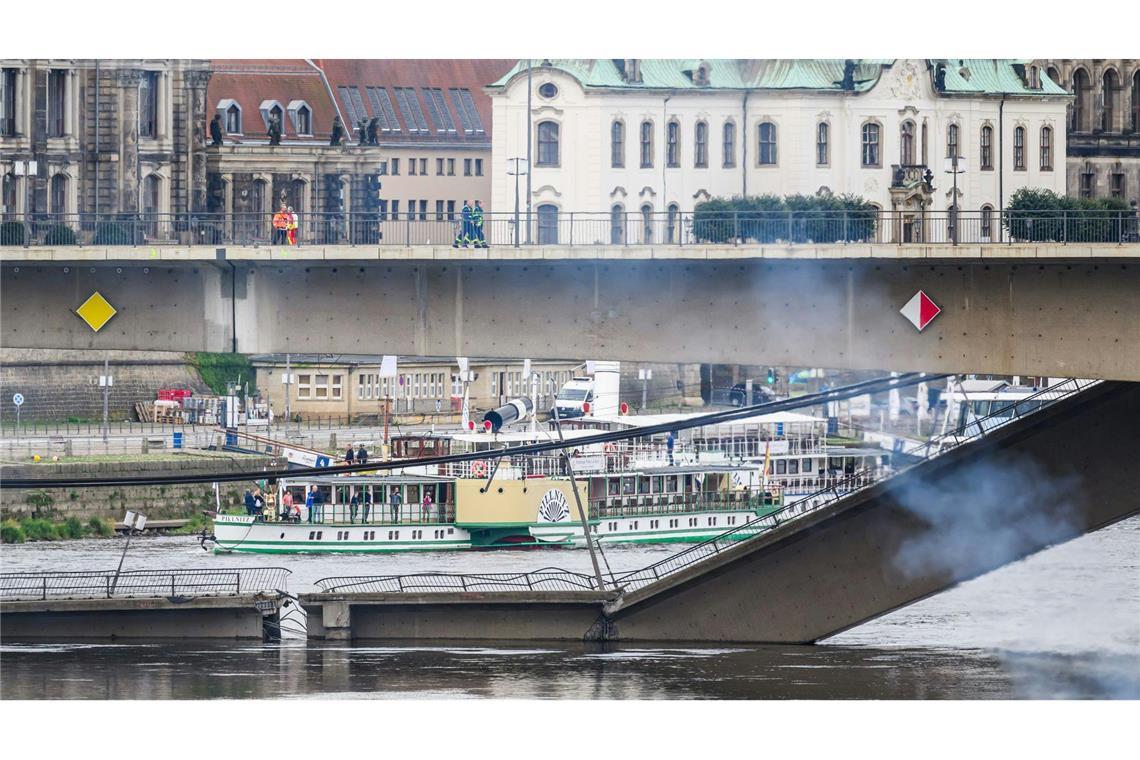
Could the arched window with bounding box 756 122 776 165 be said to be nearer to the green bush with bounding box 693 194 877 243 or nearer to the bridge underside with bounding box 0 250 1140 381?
the green bush with bounding box 693 194 877 243

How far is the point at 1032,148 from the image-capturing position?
5622 cm

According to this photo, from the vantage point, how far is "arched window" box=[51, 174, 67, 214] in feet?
299

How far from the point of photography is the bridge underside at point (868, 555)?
1539 inches

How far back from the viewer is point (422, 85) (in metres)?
115

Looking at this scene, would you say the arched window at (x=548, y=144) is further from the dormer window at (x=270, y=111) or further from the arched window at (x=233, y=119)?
the dormer window at (x=270, y=111)

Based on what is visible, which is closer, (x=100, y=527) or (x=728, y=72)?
(x=100, y=527)

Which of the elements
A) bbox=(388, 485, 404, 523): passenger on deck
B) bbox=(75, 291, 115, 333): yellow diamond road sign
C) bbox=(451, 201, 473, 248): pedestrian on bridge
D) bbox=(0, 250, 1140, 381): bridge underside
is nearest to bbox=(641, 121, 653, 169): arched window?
bbox=(388, 485, 404, 523): passenger on deck

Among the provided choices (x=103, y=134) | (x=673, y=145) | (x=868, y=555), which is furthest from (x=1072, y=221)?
(x=103, y=134)

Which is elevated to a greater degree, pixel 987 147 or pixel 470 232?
pixel 987 147

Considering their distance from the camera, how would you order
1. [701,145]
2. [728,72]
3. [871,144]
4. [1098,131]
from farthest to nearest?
[728,72] < [701,145] < [871,144] < [1098,131]

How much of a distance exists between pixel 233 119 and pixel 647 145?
97.8 feet

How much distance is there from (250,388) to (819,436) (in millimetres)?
28296

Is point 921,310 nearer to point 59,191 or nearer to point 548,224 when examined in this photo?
point 548,224

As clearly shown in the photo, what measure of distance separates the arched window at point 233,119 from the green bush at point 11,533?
35.8m
